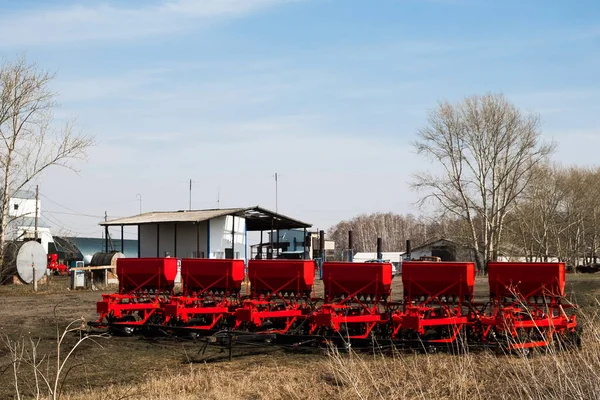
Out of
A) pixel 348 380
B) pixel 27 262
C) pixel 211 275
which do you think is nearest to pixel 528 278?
pixel 348 380

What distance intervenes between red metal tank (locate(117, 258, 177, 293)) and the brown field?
3.41 meters

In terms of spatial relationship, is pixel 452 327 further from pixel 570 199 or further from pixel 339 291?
pixel 570 199

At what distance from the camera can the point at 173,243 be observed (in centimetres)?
4691

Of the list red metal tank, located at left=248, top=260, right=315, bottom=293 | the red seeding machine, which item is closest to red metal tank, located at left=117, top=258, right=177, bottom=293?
the red seeding machine

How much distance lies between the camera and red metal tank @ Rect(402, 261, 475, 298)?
59.2 ft

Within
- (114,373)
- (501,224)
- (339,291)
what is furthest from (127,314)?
(501,224)

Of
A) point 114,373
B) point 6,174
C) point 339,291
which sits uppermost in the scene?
point 6,174

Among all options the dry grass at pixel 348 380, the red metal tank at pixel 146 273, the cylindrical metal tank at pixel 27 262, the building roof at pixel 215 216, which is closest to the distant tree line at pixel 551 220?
the building roof at pixel 215 216

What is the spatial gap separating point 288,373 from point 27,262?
30.8 metres

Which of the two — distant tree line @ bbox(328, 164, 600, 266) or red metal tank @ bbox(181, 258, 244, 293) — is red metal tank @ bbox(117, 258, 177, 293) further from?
distant tree line @ bbox(328, 164, 600, 266)

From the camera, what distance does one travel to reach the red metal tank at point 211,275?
2181 cm

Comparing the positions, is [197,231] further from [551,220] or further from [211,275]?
[551,220]

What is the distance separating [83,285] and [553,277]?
28.1 metres

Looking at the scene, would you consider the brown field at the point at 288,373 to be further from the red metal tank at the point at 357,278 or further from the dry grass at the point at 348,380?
the red metal tank at the point at 357,278
